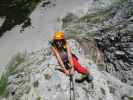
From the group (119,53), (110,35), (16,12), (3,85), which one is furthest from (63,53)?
(16,12)

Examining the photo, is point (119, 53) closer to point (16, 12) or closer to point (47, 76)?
point (47, 76)

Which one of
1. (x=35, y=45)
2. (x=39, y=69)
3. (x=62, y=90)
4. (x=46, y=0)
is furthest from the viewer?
(x=46, y=0)

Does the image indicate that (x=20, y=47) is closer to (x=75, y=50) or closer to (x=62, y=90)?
(x=75, y=50)

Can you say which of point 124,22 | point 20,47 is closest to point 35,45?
point 20,47

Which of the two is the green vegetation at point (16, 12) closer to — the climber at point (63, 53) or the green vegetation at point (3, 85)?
the green vegetation at point (3, 85)

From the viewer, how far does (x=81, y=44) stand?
15.0 meters

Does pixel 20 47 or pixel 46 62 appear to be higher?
pixel 46 62

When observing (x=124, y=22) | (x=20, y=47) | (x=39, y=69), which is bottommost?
(x=20, y=47)

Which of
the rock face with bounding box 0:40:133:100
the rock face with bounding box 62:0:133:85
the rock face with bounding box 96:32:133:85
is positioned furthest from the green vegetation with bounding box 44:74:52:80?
the rock face with bounding box 96:32:133:85

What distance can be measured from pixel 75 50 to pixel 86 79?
192 centimetres

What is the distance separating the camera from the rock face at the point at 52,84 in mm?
12945

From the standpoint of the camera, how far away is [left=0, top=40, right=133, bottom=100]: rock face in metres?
12.9

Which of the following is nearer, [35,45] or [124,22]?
[124,22]

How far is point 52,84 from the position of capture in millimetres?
13211
